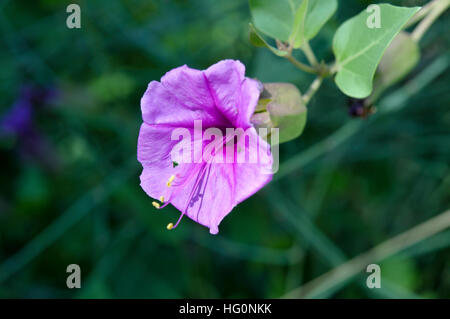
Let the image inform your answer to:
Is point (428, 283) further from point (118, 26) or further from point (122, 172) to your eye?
point (118, 26)

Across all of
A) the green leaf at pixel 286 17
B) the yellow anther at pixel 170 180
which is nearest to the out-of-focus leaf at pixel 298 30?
the green leaf at pixel 286 17

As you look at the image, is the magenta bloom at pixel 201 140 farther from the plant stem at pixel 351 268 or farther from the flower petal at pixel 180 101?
the plant stem at pixel 351 268

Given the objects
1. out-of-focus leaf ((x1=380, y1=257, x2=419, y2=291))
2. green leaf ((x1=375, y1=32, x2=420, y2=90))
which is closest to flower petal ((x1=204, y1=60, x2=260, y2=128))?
green leaf ((x1=375, y1=32, x2=420, y2=90))

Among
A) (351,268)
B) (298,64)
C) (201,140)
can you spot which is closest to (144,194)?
(351,268)

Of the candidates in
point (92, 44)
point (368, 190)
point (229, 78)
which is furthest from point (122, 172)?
point (229, 78)

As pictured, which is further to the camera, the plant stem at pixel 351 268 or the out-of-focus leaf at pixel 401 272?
the out-of-focus leaf at pixel 401 272

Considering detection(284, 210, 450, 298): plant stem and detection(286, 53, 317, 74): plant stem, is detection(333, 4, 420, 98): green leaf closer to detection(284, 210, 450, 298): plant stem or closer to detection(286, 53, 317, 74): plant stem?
detection(286, 53, 317, 74): plant stem
